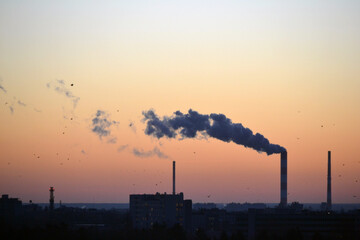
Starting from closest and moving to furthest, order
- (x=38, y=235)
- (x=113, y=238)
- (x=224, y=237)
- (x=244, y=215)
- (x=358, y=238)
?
(x=38, y=235)
(x=224, y=237)
(x=113, y=238)
(x=358, y=238)
(x=244, y=215)

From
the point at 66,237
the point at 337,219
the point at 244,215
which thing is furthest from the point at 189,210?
the point at 66,237

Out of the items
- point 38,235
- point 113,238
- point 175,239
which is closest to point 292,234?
point 175,239

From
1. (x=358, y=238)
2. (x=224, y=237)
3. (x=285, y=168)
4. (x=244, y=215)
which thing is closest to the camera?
(x=224, y=237)

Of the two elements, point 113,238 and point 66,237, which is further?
point 113,238

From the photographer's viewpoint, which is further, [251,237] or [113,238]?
[251,237]

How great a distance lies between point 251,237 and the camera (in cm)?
16038

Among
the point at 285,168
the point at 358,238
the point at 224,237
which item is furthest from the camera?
the point at 285,168

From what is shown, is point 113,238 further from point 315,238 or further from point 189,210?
point 189,210

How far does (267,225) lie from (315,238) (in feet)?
134

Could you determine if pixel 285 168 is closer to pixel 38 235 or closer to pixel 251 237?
pixel 251 237

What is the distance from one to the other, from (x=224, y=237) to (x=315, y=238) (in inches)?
618

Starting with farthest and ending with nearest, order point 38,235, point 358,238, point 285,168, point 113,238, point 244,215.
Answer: point 285,168
point 244,215
point 358,238
point 113,238
point 38,235

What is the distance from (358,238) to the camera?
6186 inches

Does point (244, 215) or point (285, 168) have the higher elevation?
point (285, 168)
